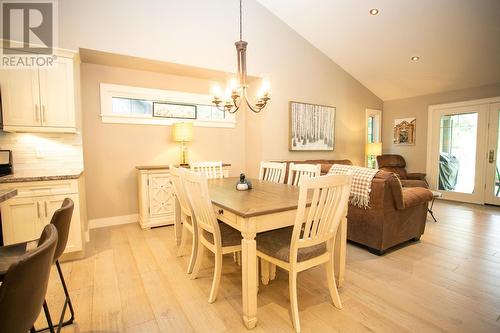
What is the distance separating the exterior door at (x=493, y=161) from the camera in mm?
4715

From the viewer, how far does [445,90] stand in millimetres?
5359

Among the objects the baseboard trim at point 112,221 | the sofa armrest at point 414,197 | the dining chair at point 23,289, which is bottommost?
the baseboard trim at point 112,221

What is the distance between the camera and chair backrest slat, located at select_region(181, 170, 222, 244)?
1709 millimetres

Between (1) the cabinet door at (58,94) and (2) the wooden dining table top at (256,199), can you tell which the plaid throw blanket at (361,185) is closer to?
(2) the wooden dining table top at (256,199)

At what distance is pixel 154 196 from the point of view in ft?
11.7

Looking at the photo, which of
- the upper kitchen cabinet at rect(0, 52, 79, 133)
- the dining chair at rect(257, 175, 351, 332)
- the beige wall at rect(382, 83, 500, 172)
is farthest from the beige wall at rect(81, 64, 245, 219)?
the beige wall at rect(382, 83, 500, 172)

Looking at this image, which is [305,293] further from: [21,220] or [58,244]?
[21,220]

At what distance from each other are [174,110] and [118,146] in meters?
1.04

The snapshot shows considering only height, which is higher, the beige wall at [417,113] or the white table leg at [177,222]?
the beige wall at [417,113]

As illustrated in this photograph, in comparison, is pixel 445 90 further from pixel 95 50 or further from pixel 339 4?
pixel 95 50

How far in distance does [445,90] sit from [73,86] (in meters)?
6.85

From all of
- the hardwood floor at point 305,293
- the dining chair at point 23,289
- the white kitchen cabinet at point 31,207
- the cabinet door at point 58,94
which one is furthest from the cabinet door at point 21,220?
the dining chair at point 23,289

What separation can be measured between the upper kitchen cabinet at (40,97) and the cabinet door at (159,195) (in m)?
1.19

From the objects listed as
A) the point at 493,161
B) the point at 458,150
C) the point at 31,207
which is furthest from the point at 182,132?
the point at 493,161
